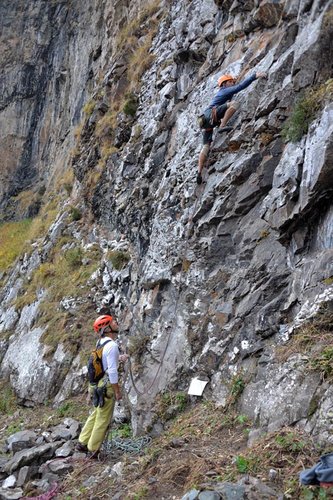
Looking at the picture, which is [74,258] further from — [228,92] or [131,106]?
[228,92]

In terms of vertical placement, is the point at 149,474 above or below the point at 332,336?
below

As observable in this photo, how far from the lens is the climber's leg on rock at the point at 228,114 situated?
8148 millimetres

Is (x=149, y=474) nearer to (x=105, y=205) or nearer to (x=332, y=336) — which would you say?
(x=332, y=336)

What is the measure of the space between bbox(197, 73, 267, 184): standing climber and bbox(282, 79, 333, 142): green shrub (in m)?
2.05

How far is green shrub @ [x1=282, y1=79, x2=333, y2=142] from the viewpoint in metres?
5.92

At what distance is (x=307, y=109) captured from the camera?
608cm

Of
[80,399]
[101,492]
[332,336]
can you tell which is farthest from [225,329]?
[80,399]

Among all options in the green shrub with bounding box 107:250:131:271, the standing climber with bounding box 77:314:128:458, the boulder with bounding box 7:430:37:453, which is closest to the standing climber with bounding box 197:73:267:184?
the standing climber with bounding box 77:314:128:458

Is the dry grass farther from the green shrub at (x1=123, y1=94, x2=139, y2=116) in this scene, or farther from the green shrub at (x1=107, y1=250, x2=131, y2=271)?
the green shrub at (x1=123, y1=94, x2=139, y2=116)

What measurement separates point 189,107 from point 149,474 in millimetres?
8394

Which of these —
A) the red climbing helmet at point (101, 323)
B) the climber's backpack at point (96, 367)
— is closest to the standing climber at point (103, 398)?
the climber's backpack at point (96, 367)

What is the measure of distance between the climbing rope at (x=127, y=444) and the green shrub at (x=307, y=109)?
4.70 metres

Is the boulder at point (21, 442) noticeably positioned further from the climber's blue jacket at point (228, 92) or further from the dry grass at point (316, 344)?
the climber's blue jacket at point (228, 92)

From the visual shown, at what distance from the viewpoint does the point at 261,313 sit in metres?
5.77
